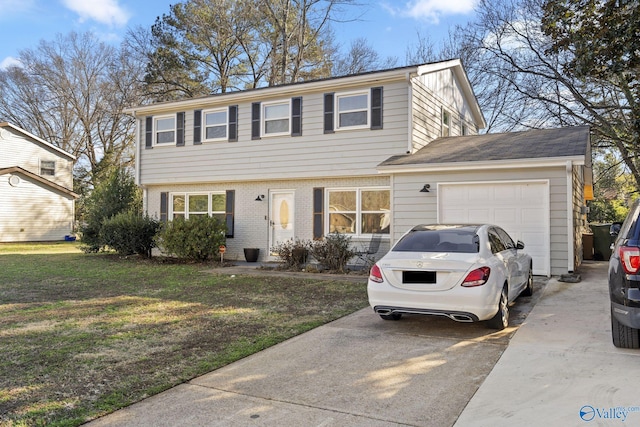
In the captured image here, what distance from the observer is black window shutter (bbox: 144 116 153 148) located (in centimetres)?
1739

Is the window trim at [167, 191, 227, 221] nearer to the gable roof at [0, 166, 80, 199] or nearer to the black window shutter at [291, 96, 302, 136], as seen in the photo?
the black window shutter at [291, 96, 302, 136]

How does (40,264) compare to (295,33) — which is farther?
(295,33)

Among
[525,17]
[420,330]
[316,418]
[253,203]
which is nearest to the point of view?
[316,418]

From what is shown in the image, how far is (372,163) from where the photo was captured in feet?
44.3

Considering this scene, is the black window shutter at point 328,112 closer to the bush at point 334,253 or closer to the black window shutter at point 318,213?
the black window shutter at point 318,213

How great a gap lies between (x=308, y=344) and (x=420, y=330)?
1606 millimetres

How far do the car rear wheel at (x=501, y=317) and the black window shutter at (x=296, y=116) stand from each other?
9.62 m

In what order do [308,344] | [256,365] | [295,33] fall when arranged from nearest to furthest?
1. [256,365]
2. [308,344]
3. [295,33]

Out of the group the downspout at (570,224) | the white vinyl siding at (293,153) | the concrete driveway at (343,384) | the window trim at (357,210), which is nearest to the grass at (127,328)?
the concrete driveway at (343,384)

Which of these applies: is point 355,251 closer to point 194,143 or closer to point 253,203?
point 253,203

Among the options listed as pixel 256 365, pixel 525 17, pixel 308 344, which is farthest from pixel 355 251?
pixel 525 17

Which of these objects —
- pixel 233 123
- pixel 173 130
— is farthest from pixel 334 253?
pixel 173 130

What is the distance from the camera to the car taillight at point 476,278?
5676 millimetres

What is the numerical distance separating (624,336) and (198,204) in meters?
14.2
